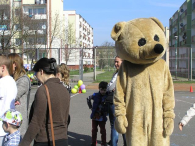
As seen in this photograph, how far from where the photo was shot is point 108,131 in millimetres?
6754

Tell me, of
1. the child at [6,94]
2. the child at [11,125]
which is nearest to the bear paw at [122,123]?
the child at [11,125]

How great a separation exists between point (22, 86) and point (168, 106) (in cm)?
217

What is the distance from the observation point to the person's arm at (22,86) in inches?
152

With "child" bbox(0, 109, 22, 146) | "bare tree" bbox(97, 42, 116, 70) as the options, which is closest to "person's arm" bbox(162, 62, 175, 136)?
"child" bbox(0, 109, 22, 146)

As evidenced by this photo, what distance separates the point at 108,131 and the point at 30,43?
22878mm

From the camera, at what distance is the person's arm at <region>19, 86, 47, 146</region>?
2.82 meters

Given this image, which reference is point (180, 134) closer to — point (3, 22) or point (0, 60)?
point (0, 60)

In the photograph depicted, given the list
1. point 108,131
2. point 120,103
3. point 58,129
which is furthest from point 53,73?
point 108,131

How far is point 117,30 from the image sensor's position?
3.35 m

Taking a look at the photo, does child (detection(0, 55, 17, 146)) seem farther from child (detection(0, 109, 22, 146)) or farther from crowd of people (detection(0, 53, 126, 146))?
child (detection(0, 109, 22, 146))

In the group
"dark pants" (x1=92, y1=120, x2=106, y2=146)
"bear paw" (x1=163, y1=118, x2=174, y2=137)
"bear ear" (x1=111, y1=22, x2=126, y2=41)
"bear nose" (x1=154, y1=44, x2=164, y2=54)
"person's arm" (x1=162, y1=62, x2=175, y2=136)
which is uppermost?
"bear ear" (x1=111, y1=22, x2=126, y2=41)

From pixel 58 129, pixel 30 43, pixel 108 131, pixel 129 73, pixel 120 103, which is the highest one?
pixel 30 43

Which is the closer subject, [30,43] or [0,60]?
[0,60]

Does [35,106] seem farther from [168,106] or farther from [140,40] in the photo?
[168,106]
